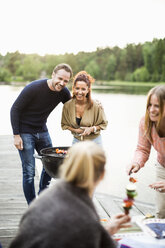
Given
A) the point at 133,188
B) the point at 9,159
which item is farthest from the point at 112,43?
the point at 133,188

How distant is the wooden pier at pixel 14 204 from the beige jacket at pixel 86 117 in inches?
34.1

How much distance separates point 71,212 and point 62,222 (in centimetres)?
5

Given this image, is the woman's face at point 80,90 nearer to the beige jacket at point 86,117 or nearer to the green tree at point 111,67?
the beige jacket at point 86,117

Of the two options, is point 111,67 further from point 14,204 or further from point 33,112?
point 33,112

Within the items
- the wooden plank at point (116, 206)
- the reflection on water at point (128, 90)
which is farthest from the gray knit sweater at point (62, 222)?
the reflection on water at point (128, 90)

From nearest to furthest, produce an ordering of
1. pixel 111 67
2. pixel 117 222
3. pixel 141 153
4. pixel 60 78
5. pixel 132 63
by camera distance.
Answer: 1. pixel 117 222
2. pixel 141 153
3. pixel 60 78
4. pixel 111 67
5. pixel 132 63

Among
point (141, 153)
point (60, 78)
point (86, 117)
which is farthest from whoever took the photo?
point (86, 117)

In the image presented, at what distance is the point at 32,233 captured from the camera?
46.0 inches

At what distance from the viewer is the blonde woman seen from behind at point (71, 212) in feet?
3.69

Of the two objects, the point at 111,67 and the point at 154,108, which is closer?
the point at 154,108

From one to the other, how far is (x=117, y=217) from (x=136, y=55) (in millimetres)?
23729

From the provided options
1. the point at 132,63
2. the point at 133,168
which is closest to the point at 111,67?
the point at 132,63

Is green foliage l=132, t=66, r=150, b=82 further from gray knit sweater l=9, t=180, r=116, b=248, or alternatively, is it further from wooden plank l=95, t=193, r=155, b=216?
gray knit sweater l=9, t=180, r=116, b=248

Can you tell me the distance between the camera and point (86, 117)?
2.86 m
